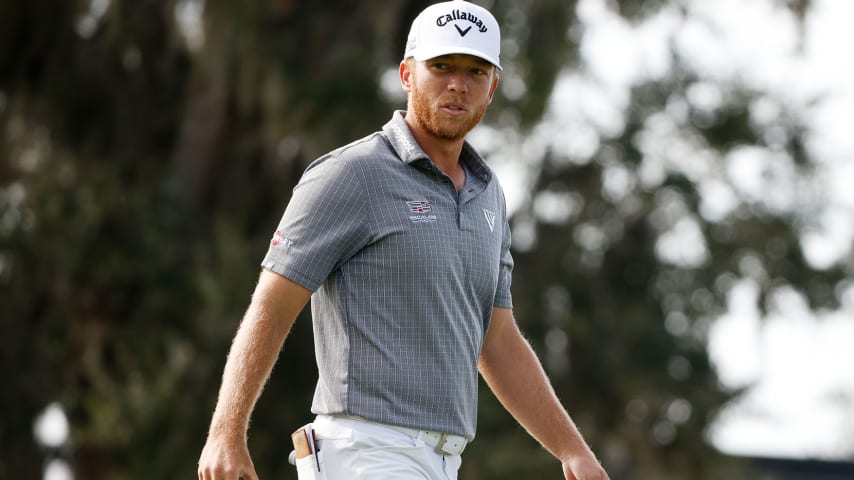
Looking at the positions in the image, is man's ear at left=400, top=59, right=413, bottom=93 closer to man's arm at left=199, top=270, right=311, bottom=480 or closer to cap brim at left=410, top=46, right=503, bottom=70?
cap brim at left=410, top=46, right=503, bottom=70

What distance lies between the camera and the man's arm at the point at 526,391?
3967 mm

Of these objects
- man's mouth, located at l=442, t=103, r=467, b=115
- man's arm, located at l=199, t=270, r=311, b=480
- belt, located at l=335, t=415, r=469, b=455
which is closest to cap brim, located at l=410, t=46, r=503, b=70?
man's mouth, located at l=442, t=103, r=467, b=115

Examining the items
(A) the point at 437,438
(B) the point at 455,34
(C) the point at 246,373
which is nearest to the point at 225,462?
(C) the point at 246,373

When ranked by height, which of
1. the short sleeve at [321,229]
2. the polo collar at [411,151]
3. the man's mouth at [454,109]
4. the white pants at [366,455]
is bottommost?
the white pants at [366,455]

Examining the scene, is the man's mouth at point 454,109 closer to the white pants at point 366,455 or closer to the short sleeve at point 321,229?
the short sleeve at point 321,229

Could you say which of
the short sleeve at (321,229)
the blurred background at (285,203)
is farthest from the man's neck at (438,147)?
the blurred background at (285,203)

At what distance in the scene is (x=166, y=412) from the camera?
492 inches

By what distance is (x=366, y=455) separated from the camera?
137 inches

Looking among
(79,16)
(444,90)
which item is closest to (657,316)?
(79,16)

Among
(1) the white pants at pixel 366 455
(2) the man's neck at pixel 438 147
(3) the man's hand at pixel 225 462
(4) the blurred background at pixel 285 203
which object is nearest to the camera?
(3) the man's hand at pixel 225 462

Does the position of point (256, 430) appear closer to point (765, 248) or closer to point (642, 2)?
point (642, 2)

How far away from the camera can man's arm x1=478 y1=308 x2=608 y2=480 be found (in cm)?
397

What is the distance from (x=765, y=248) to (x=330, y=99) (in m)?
7.36

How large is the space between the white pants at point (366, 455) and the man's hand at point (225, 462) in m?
0.25
